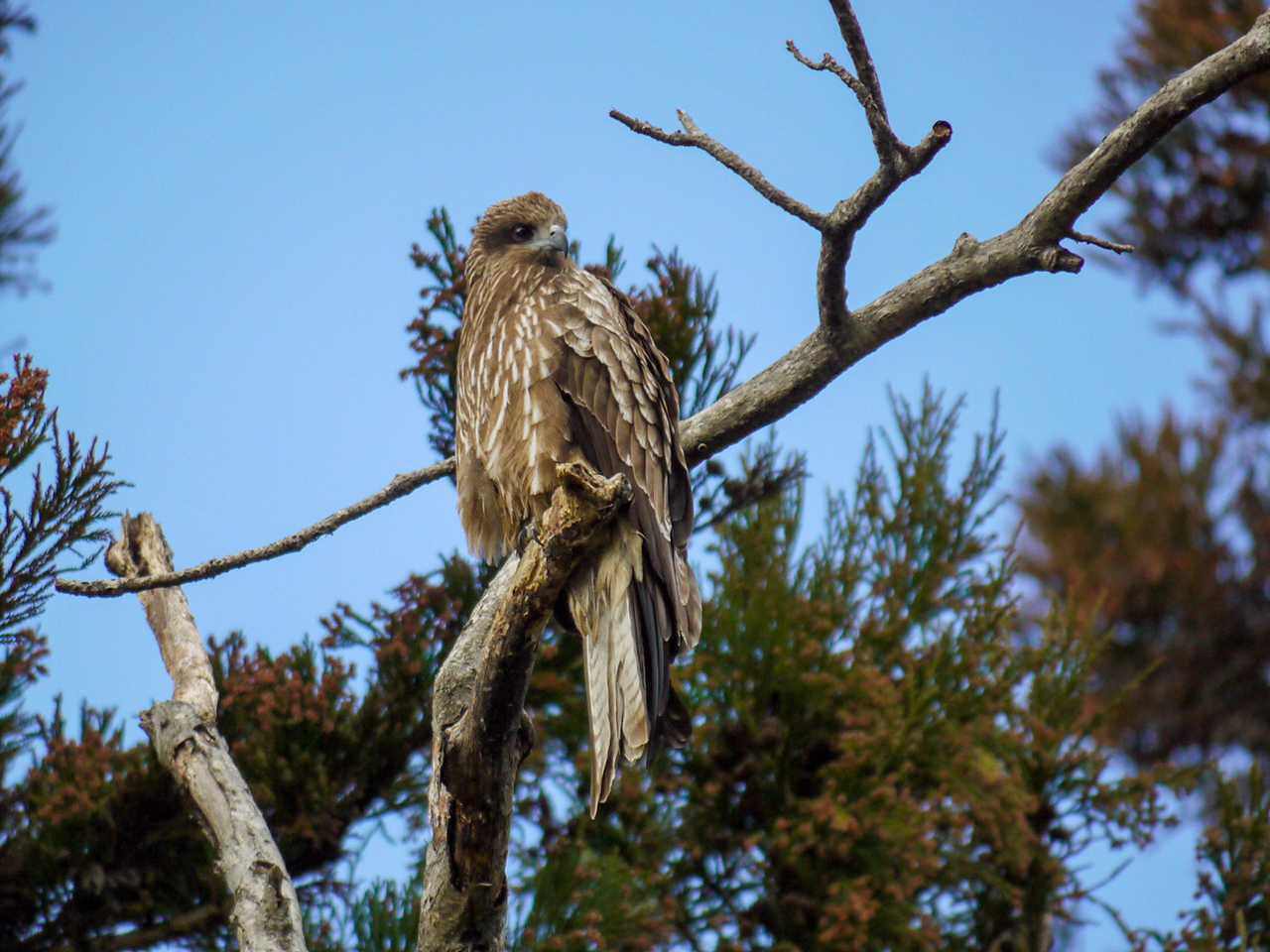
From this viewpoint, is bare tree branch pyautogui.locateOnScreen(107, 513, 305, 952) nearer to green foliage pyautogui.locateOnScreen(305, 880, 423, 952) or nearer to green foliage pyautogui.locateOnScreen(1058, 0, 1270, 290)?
green foliage pyautogui.locateOnScreen(305, 880, 423, 952)

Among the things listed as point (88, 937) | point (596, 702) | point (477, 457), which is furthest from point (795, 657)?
point (88, 937)

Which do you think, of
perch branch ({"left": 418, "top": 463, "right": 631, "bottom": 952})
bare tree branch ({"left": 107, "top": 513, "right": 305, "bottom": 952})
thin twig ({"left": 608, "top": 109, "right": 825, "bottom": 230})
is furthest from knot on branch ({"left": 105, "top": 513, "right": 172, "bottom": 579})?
thin twig ({"left": 608, "top": 109, "right": 825, "bottom": 230})

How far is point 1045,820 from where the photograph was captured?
5691mm

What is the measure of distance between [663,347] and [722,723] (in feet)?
5.04

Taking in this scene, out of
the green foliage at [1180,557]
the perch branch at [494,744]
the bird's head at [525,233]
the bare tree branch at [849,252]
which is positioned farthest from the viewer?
the green foliage at [1180,557]

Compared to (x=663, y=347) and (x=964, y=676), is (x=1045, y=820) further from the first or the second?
(x=663, y=347)

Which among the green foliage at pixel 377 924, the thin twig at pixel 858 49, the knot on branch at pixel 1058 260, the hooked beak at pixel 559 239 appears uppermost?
the hooked beak at pixel 559 239

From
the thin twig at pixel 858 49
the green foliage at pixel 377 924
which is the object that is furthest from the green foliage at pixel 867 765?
the thin twig at pixel 858 49

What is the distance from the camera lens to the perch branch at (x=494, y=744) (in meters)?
2.81

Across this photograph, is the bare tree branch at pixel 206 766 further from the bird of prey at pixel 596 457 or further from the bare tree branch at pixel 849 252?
the bird of prey at pixel 596 457

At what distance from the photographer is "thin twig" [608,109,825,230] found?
3.23 metres

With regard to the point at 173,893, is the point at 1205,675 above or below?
above

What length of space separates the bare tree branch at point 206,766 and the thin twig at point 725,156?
71.3 inches

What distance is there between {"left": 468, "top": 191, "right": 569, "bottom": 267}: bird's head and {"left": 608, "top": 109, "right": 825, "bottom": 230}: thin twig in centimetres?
121
